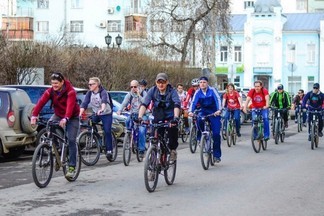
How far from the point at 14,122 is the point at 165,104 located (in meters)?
5.38

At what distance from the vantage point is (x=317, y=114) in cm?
2153

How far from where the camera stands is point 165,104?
1284 cm

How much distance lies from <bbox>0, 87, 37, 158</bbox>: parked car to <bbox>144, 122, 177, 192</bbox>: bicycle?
5.17 meters

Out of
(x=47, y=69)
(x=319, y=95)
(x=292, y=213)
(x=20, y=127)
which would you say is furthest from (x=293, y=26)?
(x=292, y=213)

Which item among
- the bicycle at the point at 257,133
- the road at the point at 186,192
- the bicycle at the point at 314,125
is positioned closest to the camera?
the road at the point at 186,192

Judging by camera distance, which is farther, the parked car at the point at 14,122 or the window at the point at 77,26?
the window at the point at 77,26

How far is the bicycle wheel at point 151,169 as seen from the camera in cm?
1177

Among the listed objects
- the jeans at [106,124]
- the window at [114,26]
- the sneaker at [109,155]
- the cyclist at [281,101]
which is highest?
the window at [114,26]

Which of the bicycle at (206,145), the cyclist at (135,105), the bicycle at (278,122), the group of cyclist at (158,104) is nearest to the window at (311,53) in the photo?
the group of cyclist at (158,104)

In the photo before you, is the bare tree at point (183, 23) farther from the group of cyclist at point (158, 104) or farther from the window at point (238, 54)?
the window at point (238, 54)

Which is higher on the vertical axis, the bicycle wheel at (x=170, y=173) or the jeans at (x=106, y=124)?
the jeans at (x=106, y=124)

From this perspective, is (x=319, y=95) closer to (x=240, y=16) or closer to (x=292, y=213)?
(x=292, y=213)

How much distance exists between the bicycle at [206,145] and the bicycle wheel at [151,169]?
128 inches

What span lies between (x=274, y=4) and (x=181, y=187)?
65864 millimetres
